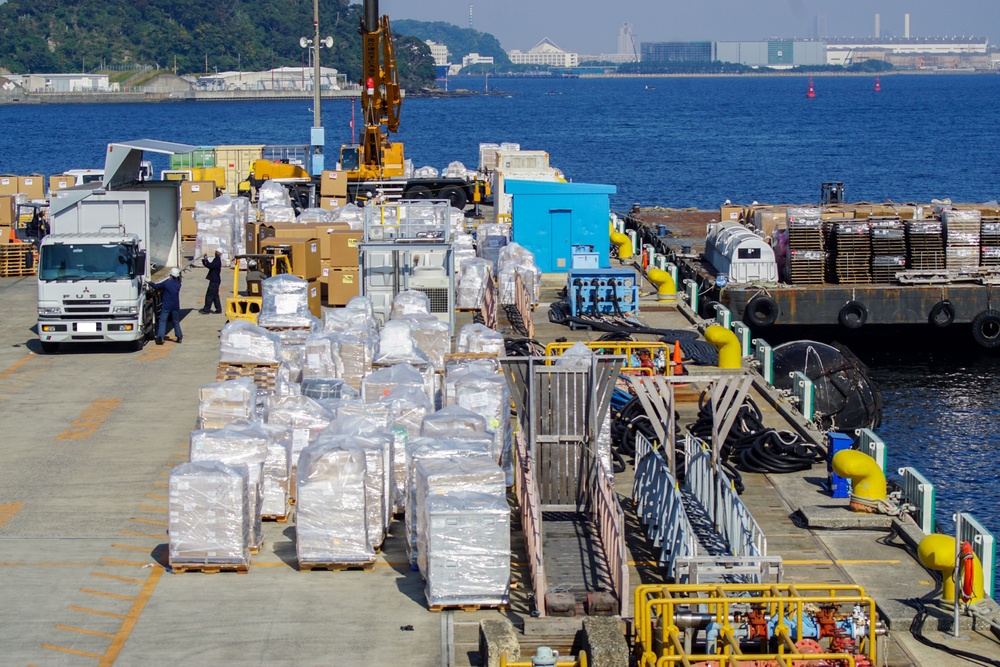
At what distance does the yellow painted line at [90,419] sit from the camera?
22.5 metres

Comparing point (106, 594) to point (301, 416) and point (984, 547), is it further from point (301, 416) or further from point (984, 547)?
point (984, 547)

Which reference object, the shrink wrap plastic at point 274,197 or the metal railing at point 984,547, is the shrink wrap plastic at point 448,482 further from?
the shrink wrap plastic at point 274,197

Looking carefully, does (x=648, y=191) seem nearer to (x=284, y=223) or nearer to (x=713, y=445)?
(x=284, y=223)

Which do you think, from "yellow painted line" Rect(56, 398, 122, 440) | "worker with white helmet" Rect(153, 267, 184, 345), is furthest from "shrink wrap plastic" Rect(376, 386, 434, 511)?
"worker with white helmet" Rect(153, 267, 184, 345)

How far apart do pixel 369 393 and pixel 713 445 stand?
5.25 meters

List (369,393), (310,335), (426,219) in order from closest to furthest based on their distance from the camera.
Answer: (369,393)
(310,335)
(426,219)

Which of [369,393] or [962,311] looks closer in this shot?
[369,393]

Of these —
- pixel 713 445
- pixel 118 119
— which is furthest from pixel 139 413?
pixel 118 119

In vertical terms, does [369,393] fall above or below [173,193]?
below

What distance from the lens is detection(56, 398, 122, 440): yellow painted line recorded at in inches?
885

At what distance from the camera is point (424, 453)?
16.5 metres

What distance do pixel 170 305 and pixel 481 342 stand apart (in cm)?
848

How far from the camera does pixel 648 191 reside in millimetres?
85688

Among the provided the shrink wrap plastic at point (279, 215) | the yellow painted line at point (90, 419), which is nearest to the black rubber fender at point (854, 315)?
the shrink wrap plastic at point (279, 215)
